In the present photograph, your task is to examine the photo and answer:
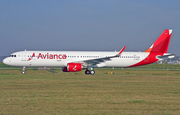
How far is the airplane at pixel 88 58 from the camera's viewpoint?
139 ft

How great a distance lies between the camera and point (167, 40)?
47.8 m

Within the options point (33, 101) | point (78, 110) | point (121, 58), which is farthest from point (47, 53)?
point (78, 110)

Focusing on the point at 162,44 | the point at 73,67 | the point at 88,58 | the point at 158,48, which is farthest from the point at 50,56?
the point at 162,44

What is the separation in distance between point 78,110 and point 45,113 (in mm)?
1546

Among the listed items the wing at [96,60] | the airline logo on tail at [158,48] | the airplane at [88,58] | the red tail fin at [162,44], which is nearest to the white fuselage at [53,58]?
the airplane at [88,58]

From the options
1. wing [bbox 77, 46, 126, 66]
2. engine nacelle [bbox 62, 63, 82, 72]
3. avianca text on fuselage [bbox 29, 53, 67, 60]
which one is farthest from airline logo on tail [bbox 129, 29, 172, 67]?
avianca text on fuselage [bbox 29, 53, 67, 60]

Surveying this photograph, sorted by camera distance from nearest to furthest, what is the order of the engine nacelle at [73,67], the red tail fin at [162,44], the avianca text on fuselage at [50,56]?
the engine nacelle at [73,67] < the avianca text on fuselage at [50,56] < the red tail fin at [162,44]

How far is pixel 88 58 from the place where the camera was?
44062 millimetres

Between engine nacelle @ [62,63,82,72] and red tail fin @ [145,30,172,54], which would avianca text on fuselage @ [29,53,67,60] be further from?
red tail fin @ [145,30,172,54]

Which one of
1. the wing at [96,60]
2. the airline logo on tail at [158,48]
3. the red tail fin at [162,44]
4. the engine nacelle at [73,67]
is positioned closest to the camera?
the engine nacelle at [73,67]

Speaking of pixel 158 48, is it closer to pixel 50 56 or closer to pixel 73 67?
pixel 73 67

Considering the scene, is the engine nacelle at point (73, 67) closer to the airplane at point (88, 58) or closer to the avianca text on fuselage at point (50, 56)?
the airplane at point (88, 58)

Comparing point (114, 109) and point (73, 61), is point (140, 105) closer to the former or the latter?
point (114, 109)

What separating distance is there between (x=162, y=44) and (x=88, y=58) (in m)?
14.2
